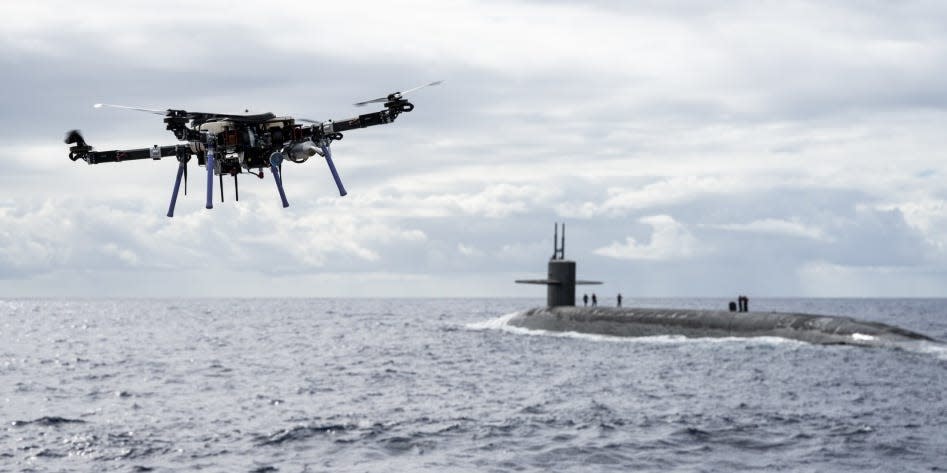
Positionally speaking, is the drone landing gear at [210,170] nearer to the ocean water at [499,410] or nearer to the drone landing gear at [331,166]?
the drone landing gear at [331,166]

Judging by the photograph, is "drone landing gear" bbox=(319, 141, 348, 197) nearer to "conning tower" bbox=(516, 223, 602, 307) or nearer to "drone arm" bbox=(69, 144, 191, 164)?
"drone arm" bbox=(69, 144, 191, 164)

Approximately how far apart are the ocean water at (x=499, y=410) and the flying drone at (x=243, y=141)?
19.5m

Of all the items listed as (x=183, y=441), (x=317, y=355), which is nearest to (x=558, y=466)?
(x=183, y=441)

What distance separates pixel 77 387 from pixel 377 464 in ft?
99.3

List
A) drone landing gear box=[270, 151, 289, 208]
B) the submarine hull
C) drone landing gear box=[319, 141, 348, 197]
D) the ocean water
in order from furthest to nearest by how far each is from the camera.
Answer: the submarine hull, the ocean water, drone landing gear box=[270, 151, 289, 208], drone landing gear box=[319, 141, 348, 197]

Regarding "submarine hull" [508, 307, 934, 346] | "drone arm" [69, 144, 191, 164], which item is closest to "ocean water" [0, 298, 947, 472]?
"submarine hull" [508, 307, 934, 346]

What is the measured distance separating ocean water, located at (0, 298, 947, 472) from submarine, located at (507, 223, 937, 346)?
1.29 meters

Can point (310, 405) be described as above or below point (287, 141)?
below

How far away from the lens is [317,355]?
75062 mm

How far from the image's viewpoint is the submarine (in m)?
62.2

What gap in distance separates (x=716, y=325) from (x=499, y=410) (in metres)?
35.1

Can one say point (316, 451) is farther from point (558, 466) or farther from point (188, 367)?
point (188, 367)

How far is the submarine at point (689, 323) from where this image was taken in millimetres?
62250

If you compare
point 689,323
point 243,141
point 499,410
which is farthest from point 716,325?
point 243,141
